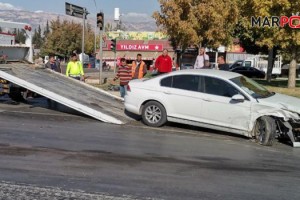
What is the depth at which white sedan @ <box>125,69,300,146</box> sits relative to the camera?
9.23 m

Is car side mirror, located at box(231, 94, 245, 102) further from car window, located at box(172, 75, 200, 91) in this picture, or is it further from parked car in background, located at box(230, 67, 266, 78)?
parked car in background, located at box(230, 67, 266, 78)

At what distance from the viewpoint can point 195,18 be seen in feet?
99.5

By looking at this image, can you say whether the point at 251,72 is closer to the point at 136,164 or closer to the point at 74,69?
the point at 74,69

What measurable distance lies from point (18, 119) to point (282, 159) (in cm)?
636

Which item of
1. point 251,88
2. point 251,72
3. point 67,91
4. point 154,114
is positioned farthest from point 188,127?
point 251,72

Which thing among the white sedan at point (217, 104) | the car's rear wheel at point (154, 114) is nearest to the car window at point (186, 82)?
the white sedan at point (217, 104)

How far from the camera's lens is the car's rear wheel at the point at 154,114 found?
10602 mm

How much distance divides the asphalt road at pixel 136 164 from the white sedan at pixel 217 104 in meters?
0.31

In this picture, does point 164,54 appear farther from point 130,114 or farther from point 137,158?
point 137,158

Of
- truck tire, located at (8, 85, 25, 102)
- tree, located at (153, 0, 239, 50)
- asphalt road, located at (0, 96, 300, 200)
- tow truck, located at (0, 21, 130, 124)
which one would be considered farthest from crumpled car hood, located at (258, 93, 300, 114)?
tree, located at (153, 0, 239, 50)

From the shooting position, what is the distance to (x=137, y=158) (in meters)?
7.33

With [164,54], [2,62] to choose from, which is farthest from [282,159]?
[2,62]

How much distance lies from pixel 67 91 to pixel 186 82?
3559 mm

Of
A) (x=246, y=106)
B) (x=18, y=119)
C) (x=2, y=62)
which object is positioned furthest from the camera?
(x=2, y=62)
